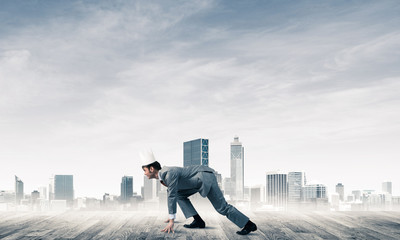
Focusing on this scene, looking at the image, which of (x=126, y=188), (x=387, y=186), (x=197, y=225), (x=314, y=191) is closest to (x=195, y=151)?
(x=314, y=191)

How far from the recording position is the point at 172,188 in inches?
234

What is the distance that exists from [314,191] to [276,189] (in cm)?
737

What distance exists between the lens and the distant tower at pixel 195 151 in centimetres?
12031

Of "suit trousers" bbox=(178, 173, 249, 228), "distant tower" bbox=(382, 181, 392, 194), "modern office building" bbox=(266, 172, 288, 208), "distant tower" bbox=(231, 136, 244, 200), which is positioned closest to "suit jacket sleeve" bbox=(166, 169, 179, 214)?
"suit trousers" bbox=(178, 173, 249, 228)

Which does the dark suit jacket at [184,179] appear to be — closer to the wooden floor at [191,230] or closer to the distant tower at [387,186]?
the wooden floor at [191,230]

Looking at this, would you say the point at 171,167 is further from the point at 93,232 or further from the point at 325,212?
the point at 325,212

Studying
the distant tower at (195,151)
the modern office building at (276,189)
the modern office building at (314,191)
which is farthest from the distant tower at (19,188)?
the modern office building at (314,191)

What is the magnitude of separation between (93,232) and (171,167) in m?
1.60

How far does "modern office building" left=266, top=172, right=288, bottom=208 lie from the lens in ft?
277

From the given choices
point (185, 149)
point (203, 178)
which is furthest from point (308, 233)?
point (185, 149)

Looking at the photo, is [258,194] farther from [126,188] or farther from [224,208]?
[224,208]

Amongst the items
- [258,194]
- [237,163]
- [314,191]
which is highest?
[237,163]

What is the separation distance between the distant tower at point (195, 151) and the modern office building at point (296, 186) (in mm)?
22456

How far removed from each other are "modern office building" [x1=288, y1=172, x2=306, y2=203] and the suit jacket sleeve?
93.6 m
